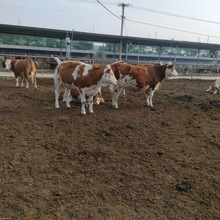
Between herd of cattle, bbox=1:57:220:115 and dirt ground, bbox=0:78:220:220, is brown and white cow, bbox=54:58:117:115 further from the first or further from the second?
dirt ground, bbox=0:78:220:220

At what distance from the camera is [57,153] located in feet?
13.9

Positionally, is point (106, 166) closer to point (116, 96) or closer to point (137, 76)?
point (116, 96)

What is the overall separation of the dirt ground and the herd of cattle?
0.85 m

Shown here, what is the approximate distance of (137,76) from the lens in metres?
7.90

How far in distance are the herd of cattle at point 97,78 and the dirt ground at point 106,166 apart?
2.79 feet

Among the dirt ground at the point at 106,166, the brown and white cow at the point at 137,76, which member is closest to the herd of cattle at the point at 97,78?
the brown and white cow at the point at 137,76

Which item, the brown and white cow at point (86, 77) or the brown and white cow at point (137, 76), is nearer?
the brown and white cow at point (86, 77)

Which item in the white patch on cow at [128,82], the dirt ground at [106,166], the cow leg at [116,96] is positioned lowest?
the dirt ground at [106,166]

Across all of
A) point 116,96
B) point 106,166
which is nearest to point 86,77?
point 116,96

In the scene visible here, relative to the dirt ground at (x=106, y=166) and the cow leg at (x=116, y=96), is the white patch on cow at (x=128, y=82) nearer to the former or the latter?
the cow leg at (x=116, y=96)

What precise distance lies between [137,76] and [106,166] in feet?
15.7

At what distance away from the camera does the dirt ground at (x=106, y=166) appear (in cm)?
285

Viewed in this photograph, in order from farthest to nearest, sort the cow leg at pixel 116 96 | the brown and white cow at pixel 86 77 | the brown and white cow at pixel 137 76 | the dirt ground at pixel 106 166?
the cow leg at pixel 116 96 → the brown and white cow at pixel 137 76 → the brown and white cow at pixel 86 77 → the dirt ground at pixel 106 166

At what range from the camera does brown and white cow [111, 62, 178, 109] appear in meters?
7.69
